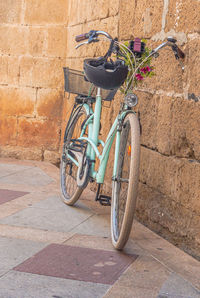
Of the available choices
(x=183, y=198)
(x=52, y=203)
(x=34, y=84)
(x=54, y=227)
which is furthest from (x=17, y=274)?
(x=34, y=84)

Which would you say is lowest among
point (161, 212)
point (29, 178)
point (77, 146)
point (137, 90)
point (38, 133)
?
point (29, 178)

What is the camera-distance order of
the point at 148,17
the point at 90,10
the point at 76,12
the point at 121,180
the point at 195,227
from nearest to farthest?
the point at 195,227 → the point at 121,180 → the point at 148,17 → the point at 90,10 → the point at 76,12

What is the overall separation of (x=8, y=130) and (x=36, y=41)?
1.19 metres

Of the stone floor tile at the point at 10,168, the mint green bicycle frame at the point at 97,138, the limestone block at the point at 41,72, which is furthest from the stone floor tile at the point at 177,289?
the limestone block at the point at 41,72

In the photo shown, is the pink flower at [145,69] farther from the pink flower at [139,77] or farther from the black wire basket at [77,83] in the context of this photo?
the black wire basket at [77,83]

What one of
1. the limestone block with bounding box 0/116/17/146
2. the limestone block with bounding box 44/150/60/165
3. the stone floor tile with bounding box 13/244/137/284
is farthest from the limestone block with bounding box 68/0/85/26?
the stone floor tile with bounding box 13/244/137/284

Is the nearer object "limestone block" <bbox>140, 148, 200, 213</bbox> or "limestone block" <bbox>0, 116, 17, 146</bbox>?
"limestone block" <bbox>140, 148, 200, 213</bbox>

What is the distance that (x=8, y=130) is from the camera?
6.91 meters

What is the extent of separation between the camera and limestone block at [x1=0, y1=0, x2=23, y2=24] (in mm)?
6832

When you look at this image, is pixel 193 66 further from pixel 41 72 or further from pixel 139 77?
pixel 41 72

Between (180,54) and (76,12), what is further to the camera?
(76,12)

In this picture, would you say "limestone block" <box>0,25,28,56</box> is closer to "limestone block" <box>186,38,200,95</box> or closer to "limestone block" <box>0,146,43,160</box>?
"limestone block" <box>0,146,43,160</box>

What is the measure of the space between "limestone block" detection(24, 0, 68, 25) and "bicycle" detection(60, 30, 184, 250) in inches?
96.4

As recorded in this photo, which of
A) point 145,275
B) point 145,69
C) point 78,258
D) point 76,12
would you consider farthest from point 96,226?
point 76,12
